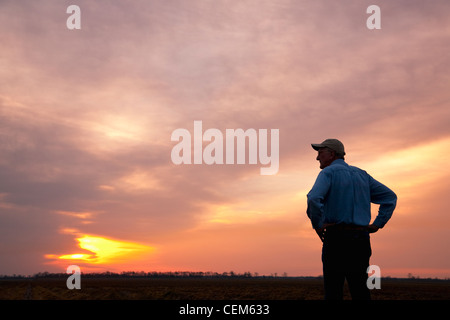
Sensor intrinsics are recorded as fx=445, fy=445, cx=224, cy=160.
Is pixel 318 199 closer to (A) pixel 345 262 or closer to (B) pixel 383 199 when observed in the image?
(A) pixel 345 262

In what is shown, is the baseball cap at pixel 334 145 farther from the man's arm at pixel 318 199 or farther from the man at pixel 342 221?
the man's arm at pixel 318 199

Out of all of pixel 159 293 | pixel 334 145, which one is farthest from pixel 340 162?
pixel 159 293

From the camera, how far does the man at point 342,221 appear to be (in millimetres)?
4570

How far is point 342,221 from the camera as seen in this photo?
4723mm

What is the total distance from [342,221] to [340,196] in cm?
27

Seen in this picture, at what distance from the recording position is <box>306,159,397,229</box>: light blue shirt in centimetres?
459

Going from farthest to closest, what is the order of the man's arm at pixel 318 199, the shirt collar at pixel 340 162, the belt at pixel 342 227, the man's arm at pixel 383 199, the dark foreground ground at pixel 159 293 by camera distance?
the dark foreground ground at pixel 159 293
the man's arm at pixel 383 199
the shirt collar at pixel 340 162
the belt at pixel 342 227
the man's arm at pixel 318 199

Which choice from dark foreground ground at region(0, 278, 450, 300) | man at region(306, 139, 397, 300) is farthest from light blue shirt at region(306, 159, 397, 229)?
dark foreground ground at region(0, 278, 450, 300)

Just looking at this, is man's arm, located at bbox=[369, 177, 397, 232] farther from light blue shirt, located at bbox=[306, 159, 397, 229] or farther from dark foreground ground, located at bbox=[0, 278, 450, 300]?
dark foreground ground, located at bbox=[0, 278, 450, 300]

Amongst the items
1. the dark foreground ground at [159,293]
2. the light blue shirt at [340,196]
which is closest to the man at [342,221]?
the light blue shirt at [340,196]
